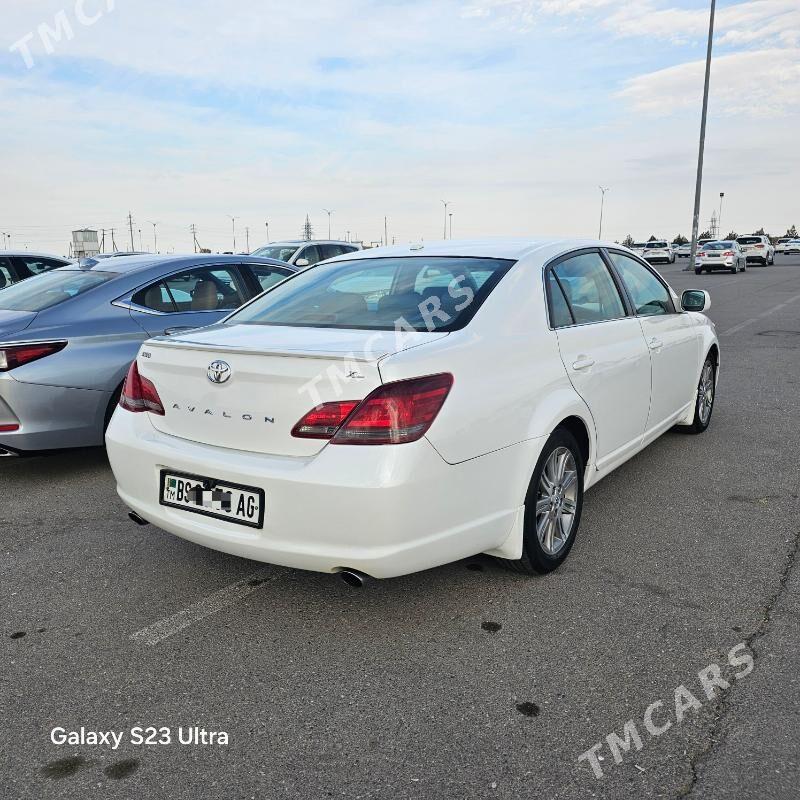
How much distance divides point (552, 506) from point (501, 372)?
2.58 feet

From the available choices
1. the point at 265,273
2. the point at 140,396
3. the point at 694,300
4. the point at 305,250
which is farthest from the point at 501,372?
the point at 305,250

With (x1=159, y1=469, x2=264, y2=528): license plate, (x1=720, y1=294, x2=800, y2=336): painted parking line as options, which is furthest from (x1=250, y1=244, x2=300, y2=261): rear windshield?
(x1=159, y1=469, x2=264, y2=528): license plate

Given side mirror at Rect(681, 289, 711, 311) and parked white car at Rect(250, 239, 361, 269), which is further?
parked white car at Rect(250, 239, 361, 269)

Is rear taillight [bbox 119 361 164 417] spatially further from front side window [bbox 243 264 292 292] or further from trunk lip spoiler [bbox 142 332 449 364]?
front side window [bbox 243 264 292 292]

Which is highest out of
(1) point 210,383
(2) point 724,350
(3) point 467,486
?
(1) point 210,383

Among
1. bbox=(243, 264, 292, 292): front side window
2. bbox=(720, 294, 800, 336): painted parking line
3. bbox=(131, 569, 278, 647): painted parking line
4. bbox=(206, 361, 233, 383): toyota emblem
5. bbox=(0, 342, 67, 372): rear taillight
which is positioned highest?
bbox=(243, 264, 292, 292): front side window

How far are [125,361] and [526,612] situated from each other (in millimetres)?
3242

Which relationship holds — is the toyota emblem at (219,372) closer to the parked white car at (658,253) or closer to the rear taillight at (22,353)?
the rear taillight at (22,353)

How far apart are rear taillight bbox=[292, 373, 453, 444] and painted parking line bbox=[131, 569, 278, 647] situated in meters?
1.01

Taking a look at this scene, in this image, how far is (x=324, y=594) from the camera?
3.30 m

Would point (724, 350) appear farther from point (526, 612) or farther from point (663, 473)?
point (526, 612)

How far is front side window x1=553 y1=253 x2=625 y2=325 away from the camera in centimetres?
380

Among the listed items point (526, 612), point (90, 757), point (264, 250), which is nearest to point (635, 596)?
point (526, 612)

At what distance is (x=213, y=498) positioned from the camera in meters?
2.94
